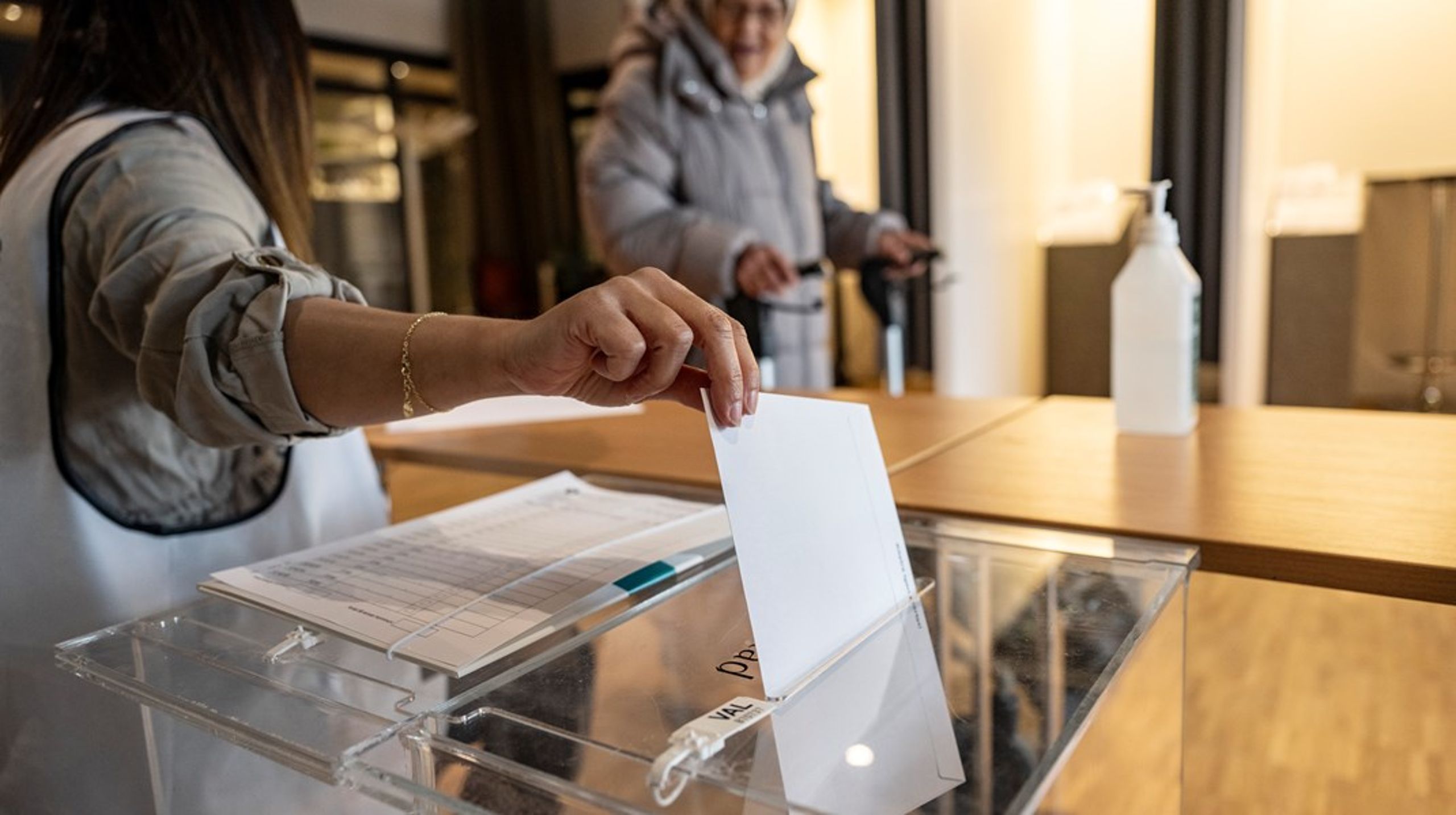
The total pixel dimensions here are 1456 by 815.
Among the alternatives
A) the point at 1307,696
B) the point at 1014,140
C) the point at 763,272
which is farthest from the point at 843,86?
the point at 1307,696

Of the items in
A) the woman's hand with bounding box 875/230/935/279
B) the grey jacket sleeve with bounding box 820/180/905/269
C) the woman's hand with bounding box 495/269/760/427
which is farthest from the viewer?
the grey jacket sleeve with bounding box 820/180/905/269

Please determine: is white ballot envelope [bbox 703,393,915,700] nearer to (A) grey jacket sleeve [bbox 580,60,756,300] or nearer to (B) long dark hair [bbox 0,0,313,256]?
(B) long dark hair [bbox 0,0,313,256]

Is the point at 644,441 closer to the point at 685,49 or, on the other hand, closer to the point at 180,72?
the point at 180,72

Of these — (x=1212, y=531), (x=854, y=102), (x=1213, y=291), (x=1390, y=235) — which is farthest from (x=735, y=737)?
(x=854, y=102)

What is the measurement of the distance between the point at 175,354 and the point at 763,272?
114 centimetres

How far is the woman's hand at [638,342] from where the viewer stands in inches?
20.6

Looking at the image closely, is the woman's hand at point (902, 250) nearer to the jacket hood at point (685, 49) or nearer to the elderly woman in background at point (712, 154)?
the elderly woman in background at point (712, 154)

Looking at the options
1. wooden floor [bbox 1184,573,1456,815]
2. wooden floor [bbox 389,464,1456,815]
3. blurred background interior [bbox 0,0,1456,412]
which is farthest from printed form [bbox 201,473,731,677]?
blurred background interior [bbox 0,0,1456,412]

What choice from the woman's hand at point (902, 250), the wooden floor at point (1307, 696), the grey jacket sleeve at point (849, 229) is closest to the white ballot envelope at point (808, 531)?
the wooden floor at point (1307, 696)

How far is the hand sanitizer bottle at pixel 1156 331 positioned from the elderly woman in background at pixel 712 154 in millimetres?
779

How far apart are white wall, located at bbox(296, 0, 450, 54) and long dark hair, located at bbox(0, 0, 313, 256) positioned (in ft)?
13.1

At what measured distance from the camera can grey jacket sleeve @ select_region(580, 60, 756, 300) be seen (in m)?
1.86

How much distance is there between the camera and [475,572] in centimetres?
65

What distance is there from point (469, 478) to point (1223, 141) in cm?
251
